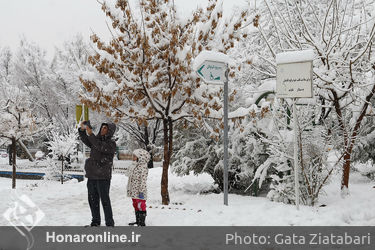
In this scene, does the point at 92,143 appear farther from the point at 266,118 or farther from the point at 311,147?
the point at 266,118

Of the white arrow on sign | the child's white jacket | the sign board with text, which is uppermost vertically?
the white arrow on sign

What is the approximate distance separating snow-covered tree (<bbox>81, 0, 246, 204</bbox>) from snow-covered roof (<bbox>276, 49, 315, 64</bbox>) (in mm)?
2067

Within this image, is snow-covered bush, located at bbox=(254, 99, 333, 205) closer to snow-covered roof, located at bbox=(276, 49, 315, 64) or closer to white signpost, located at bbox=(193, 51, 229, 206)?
white signpost, located at bbox=(193, 51, 229, 206)

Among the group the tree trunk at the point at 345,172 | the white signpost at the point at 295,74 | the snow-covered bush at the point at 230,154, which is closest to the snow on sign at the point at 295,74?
the white signpost at the point at 295,74

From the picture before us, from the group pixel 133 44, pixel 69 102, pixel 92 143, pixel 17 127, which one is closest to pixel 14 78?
pixel 69 102

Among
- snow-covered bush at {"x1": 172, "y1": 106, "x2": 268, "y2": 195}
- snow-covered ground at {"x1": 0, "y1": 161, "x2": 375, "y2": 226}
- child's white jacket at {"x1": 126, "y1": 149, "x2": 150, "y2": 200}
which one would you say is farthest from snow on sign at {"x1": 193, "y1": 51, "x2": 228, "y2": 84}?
snow-covered bush at {"x1": 172, "y1": 106, "x2": 268, "y2": 195}

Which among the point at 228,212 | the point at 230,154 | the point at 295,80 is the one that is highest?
the point at 295,80

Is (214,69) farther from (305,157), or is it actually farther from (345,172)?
(345,172)

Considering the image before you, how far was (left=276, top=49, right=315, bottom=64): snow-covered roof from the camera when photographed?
17.2 ft

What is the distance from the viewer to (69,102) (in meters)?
24.2

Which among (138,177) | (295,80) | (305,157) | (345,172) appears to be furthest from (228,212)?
(345,172)

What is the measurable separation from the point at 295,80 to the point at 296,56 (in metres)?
0.36

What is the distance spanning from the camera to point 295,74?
5.36 meters

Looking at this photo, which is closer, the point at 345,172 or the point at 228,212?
the point at 228,212
